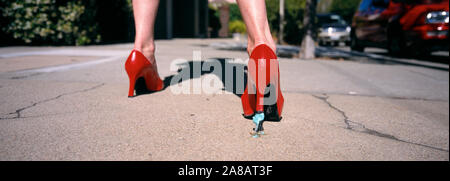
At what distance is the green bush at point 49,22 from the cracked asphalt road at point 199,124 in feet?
14.7

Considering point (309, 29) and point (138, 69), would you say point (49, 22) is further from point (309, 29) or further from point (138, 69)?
point (138, 69)

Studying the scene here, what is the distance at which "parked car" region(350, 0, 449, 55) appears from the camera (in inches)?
224

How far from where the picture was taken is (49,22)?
7.12 metres

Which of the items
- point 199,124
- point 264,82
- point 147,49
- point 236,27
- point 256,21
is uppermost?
point 236,27

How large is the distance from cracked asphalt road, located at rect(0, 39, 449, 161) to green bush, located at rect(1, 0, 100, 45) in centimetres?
447

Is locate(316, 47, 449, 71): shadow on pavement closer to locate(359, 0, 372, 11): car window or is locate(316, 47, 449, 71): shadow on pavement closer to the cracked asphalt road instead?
locate(359, 0, 372, 11): car window

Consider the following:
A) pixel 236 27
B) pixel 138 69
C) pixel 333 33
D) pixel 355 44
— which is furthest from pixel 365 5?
pixel 236 27

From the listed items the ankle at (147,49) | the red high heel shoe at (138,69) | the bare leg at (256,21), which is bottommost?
the red high heel shoe at (138,69)

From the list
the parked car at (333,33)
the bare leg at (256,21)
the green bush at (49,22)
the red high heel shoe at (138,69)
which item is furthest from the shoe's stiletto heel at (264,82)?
the parked car at (333,33)

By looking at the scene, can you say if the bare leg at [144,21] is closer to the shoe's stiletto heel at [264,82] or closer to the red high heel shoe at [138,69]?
the red high heel shoe at [138,69]

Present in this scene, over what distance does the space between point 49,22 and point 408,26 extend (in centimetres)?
778

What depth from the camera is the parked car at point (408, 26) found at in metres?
5.69

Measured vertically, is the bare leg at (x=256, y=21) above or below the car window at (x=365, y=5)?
below
